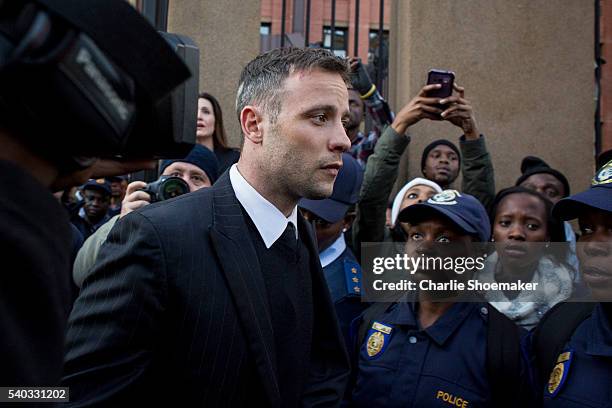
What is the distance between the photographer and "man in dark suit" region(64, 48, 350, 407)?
1747 mm

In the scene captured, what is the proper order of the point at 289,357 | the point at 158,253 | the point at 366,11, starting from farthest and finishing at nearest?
the point at 366,11 → the point at 289,357 → the point at 158,253

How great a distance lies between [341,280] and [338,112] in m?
1.27

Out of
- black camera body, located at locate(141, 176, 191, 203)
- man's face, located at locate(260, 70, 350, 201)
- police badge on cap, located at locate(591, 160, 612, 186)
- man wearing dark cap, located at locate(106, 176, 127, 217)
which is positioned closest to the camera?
man's face, located at locate(260, 70, 350, 201)

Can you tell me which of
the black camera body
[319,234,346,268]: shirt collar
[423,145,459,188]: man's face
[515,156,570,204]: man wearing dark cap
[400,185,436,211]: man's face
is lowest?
[319,234,346,268]: shirt collar

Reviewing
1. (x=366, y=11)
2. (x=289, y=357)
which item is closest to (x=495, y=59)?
(x=289, y=357)

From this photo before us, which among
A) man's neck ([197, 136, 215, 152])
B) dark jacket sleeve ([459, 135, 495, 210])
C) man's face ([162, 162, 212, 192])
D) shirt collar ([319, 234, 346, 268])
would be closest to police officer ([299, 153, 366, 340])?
shirt collar ([319, 234, 346, 268])

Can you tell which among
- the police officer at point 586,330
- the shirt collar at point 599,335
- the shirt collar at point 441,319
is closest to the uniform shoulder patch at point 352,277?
the shirt collar at point 441,319

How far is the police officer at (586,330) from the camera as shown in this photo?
8.11 ft

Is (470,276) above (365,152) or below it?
below

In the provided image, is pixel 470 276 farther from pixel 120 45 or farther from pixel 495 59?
pixel 495 59

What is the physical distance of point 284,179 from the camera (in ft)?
7.59

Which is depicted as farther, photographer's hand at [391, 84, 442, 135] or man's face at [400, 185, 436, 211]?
man's face at [400, 185, 436, 211]

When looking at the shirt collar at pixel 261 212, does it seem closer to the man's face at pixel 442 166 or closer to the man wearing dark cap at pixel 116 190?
the man's face at pixel 442 166

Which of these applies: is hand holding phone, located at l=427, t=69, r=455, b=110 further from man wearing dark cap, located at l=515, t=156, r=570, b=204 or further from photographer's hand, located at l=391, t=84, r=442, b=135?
man wearing dark cap, located at l=515, t=156, r=570, b=204
